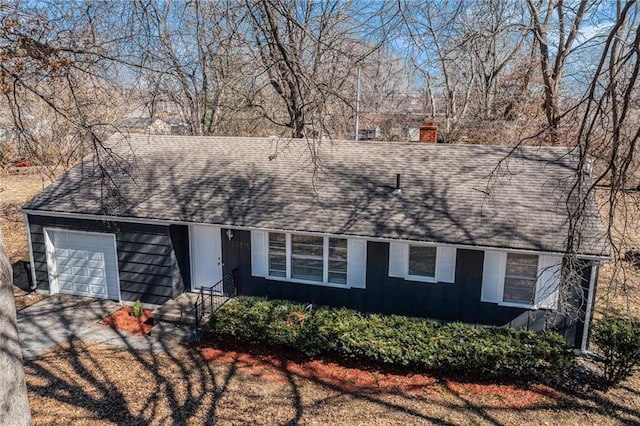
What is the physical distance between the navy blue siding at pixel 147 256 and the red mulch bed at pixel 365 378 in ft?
7.69

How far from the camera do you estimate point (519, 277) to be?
9531 mm

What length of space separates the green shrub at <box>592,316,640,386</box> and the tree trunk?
884 centimetres

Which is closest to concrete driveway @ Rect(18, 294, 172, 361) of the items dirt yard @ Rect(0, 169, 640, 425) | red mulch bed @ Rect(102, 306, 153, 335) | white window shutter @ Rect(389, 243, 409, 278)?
red mulch bed @ Rect(102, 306, 153, 335)

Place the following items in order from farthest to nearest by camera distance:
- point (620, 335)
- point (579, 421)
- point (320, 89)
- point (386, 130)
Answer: point (386, 130) < point (620, 335) < point (579, 421) < point (320, 89)

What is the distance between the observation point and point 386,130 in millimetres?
29266

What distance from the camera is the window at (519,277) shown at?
31.1 ft

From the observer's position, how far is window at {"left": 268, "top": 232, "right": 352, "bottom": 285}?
1054cm

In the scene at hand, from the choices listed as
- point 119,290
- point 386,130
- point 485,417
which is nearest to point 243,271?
point 119,290

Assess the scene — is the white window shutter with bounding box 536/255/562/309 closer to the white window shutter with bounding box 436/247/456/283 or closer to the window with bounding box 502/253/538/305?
the window with bounding box 502/253/538/305

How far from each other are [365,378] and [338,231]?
3.08 meters

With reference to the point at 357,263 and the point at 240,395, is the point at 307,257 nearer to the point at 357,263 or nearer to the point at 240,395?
the point at 357,263

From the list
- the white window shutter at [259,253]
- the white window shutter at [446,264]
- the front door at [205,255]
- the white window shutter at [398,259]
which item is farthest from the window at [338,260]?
the front door at [205,255]

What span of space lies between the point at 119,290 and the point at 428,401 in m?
8.12

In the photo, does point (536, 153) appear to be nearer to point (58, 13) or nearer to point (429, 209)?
point (429, 209)
